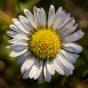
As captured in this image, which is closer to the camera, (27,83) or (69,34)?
(69,34)

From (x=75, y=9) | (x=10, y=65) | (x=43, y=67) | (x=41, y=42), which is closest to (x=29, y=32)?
(x=41, y=42)

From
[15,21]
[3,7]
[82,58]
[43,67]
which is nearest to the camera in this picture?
[15,21]

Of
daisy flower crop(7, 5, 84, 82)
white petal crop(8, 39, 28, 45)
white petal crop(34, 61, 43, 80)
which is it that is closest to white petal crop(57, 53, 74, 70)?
daisy flower crop(7, 5, 84, 82)

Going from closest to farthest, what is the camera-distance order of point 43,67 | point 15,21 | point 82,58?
point 15,21 → point 43,67 → point 82,58

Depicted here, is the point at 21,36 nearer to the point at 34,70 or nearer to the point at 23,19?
the point at 23,19

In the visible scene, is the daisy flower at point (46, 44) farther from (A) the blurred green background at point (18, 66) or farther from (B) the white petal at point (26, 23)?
(A) the blurred green background at point (18, 66)

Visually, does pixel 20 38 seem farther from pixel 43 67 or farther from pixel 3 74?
pixel 3 74

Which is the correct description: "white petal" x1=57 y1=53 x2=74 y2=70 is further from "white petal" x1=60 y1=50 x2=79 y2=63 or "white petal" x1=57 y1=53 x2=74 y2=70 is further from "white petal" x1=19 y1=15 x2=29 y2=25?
"white petal" x1=19 y1=15 x2=29 y2=25
